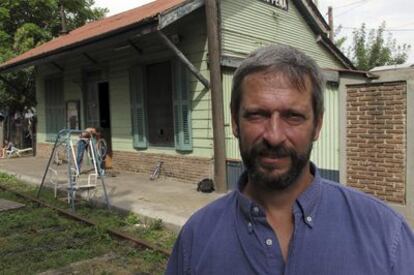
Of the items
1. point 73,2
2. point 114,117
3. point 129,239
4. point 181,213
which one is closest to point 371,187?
A: point 181,213

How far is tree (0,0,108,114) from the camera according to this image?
750 inches

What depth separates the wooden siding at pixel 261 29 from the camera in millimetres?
10891

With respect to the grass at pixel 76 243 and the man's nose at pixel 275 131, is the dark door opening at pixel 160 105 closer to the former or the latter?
the grass at pixel 76 243

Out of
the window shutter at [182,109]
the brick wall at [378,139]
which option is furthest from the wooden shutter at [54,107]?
the brick wall at [378,139]

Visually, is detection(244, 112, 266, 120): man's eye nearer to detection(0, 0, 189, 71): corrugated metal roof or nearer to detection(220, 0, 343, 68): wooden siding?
detection(0, 0, 189, 71): corrugated metal roof

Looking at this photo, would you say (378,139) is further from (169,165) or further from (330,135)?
(169,165)

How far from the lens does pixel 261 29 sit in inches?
480

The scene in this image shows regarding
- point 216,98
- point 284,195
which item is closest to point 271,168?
point 284,195

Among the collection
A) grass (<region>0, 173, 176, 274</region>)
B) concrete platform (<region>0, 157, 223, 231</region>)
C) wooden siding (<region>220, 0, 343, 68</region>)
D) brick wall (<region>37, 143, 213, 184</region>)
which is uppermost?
wooden siding (<region>220, 0, 343, 68</region>)

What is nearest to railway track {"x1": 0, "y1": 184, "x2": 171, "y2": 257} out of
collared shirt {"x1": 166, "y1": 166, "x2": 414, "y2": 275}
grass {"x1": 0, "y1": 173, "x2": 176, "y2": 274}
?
grass {"x1": 0, "y1": 173, "x2": 176, "y2": 274}

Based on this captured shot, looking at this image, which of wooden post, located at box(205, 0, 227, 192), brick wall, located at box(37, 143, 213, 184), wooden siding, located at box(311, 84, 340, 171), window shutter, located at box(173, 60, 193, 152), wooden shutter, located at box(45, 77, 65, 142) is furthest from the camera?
wooden shutter, located at box(45, 77, 65, 142)

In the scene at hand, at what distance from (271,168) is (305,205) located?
16cm

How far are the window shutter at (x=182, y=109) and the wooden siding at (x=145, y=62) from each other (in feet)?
0.47

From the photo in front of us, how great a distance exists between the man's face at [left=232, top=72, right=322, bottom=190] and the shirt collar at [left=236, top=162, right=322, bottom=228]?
62 mm
